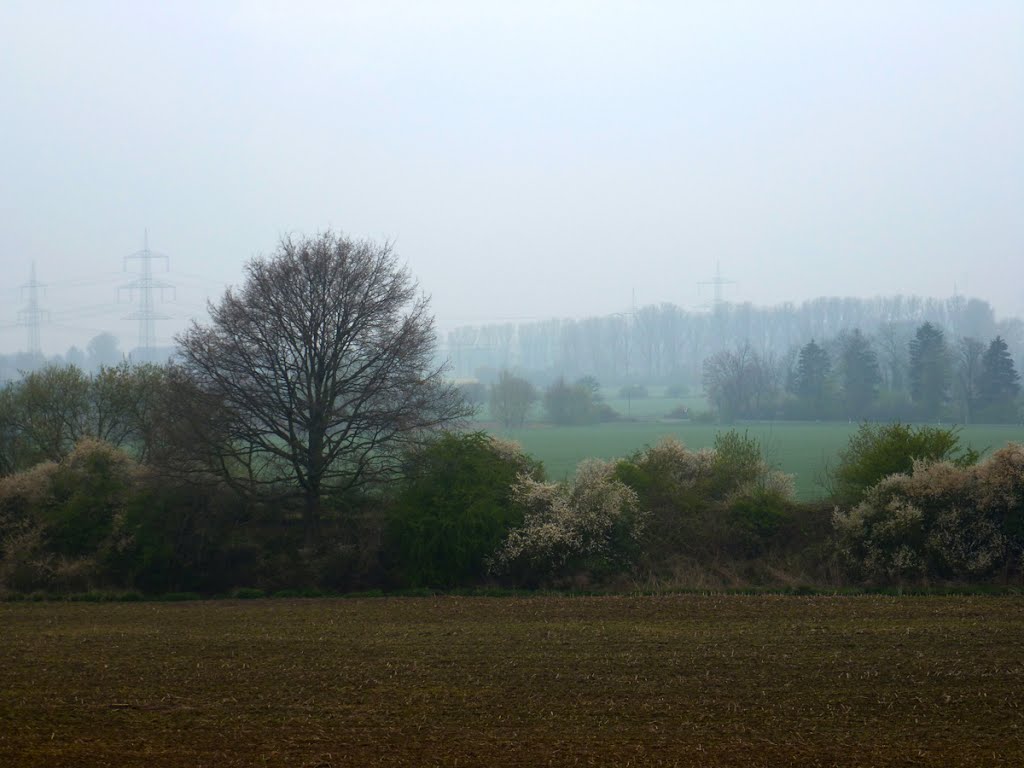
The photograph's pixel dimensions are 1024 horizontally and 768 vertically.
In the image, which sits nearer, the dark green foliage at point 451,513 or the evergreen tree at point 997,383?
the dark green foliage at point 451,513

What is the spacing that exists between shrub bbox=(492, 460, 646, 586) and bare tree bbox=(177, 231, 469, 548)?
4.31m

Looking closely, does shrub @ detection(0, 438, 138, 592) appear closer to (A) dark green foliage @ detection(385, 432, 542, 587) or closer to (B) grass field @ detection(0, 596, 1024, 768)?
(B) grass field @ detection(0, 596, 1024, 768)

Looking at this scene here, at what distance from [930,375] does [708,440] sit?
12.0 metres

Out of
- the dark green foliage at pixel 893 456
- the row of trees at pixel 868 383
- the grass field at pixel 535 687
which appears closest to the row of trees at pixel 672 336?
the row of trees at pixel 868 383

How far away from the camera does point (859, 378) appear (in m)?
51.0

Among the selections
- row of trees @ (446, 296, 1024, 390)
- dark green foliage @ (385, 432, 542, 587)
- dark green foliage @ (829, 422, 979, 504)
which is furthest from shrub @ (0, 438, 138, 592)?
row of trees @ (446, 296, 1024, 390)

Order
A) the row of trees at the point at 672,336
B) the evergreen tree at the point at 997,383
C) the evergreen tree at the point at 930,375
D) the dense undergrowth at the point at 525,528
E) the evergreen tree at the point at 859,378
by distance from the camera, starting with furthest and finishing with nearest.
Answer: the row of trees at the point at 672,336
the evergreen tree at the point at 859,378
the evergreen tree at the point at 930,375
the evergreen tree at the point at 997,383
the dense undergrowth at the point at 525,528

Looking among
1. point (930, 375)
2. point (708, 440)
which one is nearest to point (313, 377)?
point (708, 440)

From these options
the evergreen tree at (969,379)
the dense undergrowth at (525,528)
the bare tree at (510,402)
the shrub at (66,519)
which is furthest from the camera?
the bare tree at (510,402)

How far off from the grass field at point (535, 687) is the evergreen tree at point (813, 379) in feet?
117

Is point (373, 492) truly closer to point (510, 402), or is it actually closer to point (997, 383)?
point (997, 383)

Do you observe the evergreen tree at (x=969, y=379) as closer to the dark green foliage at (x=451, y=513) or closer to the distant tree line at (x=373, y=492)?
the distant tree line at (x=373, y=492)

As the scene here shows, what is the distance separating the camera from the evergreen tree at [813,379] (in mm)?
52062

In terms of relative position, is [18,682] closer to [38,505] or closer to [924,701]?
[924,701]
